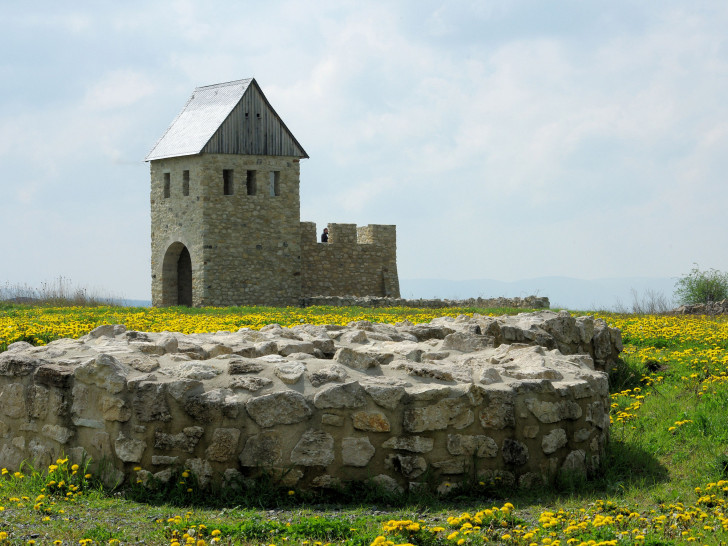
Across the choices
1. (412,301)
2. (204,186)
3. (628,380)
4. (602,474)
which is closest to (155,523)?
(602,474)

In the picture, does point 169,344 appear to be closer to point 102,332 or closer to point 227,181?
point 102,332

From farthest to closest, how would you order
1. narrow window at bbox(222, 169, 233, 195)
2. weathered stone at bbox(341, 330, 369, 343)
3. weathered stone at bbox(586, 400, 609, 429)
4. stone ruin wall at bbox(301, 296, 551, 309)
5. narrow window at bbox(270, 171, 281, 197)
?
narrow window at bbox(270, 171, 281, 197) → narrow window at bbox(222, 169, 233, 195) → stone ruin wall at bbox(301, 296, 551, 309) → weathered stone at bbox(341, 330, 369, 343) → weathered stone at bbox(586, 400, 609, 429)

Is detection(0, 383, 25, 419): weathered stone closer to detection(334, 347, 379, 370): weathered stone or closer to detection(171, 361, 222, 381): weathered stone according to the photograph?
detection(171, 361, 222, 381): weathered stone

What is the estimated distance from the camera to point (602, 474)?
709 centimetres

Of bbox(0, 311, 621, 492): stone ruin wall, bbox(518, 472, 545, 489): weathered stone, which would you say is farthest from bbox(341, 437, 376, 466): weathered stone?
bbox(518, 472, 545, 489): weathered stone

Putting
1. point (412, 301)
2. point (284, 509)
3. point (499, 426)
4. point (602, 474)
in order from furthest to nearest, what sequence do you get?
1. point (412, 301)
2. point (602, 474)
3. point (499, 426)
4. point (284, 509)

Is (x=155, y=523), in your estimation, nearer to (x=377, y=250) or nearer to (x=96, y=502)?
(x=96, y=502)

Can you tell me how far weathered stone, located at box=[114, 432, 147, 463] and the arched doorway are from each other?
22.9 metres

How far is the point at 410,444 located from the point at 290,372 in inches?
42.5

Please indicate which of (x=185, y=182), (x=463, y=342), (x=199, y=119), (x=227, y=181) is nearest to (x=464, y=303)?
(x=227, y=181)

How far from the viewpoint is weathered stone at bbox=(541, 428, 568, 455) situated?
6.67 metres

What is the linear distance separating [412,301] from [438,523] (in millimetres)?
17903

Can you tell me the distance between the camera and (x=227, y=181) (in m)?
27.7

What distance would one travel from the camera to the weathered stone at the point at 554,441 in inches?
263
